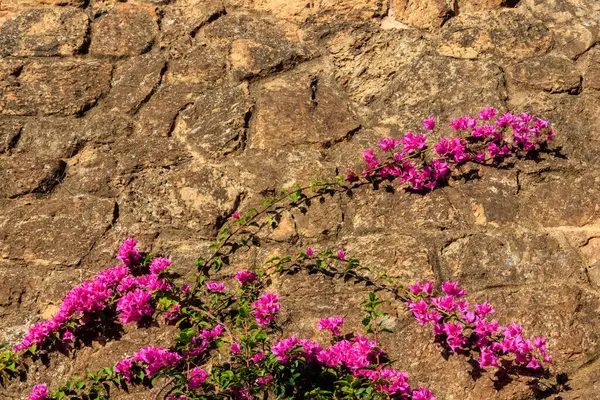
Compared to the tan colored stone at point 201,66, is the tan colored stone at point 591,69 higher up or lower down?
lower down

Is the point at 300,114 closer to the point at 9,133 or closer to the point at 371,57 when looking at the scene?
the point at 371,57

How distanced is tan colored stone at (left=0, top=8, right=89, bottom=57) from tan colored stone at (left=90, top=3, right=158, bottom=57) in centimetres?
9

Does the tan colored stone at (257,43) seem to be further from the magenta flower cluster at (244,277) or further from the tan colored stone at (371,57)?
the magenta flower cluster at (244,277)

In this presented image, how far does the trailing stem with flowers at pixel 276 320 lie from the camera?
8.05ft

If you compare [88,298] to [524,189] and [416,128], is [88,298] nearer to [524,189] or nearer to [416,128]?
[416,128]

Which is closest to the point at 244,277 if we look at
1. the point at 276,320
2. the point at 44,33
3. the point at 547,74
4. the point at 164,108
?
the point at 276,320

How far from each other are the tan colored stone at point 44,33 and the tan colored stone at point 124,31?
88mm

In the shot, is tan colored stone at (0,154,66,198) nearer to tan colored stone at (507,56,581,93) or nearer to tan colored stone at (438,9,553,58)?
tan colored stone at (438,9,553,58)

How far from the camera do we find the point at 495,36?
3.45 metres

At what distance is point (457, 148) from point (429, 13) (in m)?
0.90

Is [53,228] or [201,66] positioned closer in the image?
[53,228]

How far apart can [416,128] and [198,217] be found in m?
1.12

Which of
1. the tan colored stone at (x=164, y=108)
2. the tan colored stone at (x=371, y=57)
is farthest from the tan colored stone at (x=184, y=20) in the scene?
the tan colored stone at (x=371, y=57)

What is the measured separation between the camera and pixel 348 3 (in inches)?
145
